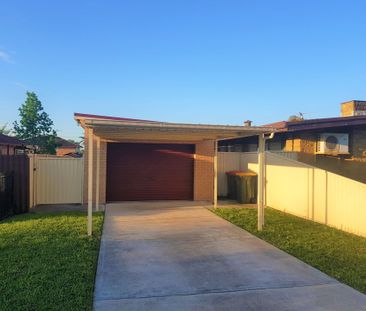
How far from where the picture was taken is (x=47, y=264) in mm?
5664

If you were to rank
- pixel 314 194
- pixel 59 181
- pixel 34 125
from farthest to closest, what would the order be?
pixel 34 125 → pixel 59 181 → pixel 314 194

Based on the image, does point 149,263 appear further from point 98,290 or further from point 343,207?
point 343,207

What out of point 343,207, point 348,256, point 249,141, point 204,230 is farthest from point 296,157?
point 348,256

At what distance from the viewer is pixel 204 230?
27.7ft

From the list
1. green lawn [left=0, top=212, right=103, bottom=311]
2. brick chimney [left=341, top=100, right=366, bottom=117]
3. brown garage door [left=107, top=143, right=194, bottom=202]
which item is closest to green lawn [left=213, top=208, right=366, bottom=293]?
brown garage door [left=107, top=143, right=194, bottom=202]

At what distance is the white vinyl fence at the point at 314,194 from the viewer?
26.7 ft

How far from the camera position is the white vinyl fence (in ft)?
26.7

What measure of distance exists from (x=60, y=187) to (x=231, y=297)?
29.4 ft

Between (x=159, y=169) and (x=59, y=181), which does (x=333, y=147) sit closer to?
(x=159, y=169)

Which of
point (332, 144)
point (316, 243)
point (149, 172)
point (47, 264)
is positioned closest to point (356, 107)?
point (332, 144)

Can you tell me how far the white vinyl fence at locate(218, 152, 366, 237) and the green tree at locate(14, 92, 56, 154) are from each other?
87.4 feet

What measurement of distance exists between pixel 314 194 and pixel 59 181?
8.03m

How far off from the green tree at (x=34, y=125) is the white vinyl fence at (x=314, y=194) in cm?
2663

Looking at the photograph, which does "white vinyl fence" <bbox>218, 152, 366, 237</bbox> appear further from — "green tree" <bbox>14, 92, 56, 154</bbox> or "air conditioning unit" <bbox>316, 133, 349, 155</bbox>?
"green tree" <bbox>14, 92, 56, 154</bbox>
